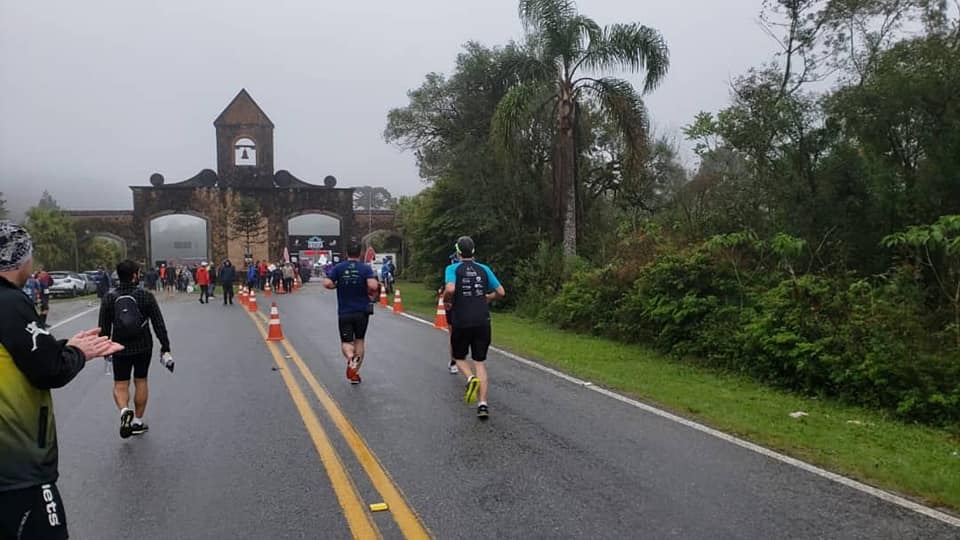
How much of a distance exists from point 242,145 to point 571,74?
42548 millimetres

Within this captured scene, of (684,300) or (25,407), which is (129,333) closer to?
(25,407)

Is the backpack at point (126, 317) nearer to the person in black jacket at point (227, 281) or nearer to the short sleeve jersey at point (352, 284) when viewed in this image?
the short sleeve jersey at point (352, 284)

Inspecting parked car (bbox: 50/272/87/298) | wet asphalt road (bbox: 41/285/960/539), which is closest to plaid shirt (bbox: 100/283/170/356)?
wet asphalt road (bbox: 41/285/960/539)

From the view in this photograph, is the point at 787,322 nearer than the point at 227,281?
Yes

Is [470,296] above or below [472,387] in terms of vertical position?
above

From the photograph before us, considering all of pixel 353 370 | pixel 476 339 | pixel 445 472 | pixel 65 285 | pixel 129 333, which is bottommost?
pixel 65 285

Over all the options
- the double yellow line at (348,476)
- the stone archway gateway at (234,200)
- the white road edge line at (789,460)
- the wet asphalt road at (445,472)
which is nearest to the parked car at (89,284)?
the stone archway gateway at (234,200)

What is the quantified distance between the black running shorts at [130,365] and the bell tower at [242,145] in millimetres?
51483

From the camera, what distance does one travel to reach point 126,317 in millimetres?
7105

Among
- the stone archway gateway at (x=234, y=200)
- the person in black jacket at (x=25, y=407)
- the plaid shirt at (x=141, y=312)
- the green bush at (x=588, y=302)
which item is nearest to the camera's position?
the person in black jacket at (x=25, y=407)

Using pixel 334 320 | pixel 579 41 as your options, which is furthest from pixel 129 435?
pixel 579 41

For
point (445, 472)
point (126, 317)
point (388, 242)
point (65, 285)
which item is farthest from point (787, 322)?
point (388, 242)

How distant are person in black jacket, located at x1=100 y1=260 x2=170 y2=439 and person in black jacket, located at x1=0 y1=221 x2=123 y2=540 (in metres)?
4.42

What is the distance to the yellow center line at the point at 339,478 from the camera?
477 cm
